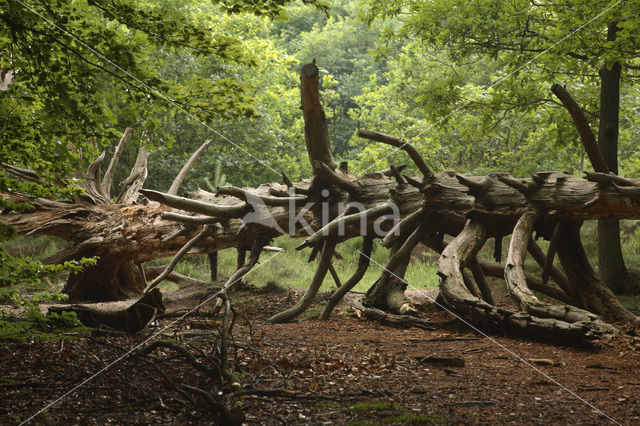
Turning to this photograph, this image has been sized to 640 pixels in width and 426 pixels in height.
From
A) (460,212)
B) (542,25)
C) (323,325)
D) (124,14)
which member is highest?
(542,25)

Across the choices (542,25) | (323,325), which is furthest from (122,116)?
(542,25)

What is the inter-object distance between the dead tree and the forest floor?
601 millimetres

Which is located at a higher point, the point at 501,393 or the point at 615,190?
the point at 615,190

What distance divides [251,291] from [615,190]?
16.9 ft

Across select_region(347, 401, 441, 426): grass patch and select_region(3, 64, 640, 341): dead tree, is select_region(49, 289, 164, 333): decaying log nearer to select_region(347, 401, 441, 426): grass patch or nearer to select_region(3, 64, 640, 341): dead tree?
select_region(3, 64, 640, 341): dead tree

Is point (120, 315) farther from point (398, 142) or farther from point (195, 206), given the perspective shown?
point (398, 142)

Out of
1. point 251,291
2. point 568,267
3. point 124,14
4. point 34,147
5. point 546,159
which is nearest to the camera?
point 34,147

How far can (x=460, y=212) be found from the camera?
5250 millimetres

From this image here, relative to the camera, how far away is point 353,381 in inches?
119

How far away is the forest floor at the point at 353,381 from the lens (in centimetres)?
243

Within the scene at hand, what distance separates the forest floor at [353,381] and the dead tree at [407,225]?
1.97ft

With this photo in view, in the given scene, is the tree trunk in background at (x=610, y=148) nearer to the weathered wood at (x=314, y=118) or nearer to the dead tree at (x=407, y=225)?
the dead tree at (x=407, y=225)

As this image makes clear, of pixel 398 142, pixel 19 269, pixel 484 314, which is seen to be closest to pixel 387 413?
pixel 484 314

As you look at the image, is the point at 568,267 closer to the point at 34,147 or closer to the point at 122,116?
the point at 122,116
